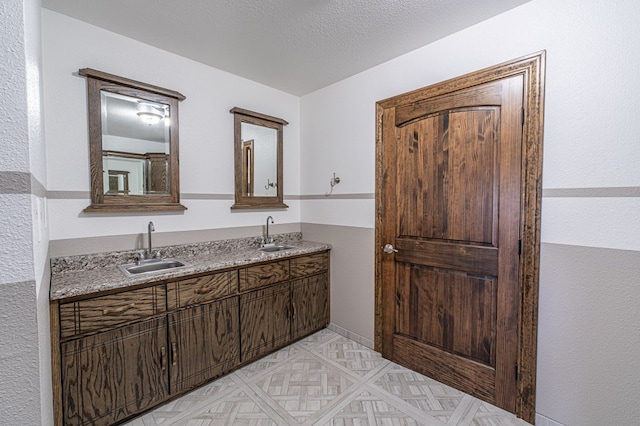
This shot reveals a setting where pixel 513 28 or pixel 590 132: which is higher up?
pixel 513 28

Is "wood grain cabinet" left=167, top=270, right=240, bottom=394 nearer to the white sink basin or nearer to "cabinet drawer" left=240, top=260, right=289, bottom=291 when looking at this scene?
"cabinet drawer" left=240, top=260, right=289, bottom=291

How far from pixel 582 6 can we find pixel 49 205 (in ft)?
11.0

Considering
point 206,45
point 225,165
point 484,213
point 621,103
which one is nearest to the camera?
point 621,103

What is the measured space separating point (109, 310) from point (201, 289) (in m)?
0.53

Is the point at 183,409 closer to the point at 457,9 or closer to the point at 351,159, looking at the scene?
the point at 351,159

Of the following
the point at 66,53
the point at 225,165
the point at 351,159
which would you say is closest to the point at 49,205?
the point at 66,53

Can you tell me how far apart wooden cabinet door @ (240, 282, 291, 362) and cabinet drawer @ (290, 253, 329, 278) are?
171mm

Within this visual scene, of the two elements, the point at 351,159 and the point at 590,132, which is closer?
the point at 590,132

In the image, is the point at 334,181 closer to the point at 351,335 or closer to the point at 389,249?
the point at 389,249

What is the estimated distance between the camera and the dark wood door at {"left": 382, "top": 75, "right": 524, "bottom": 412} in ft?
5.84

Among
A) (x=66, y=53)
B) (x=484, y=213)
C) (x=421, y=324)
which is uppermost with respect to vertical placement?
(x=66, y=53)

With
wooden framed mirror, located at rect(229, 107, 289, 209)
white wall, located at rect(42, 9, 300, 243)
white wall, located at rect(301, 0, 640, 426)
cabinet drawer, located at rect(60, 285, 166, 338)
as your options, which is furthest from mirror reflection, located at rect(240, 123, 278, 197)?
white wall, located at rect(301, 0, 640, 426)

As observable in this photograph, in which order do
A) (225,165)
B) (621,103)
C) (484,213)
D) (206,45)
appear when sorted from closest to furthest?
(621,103) → (484,213) → (206,45) → (225,165)

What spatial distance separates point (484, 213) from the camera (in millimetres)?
1889
